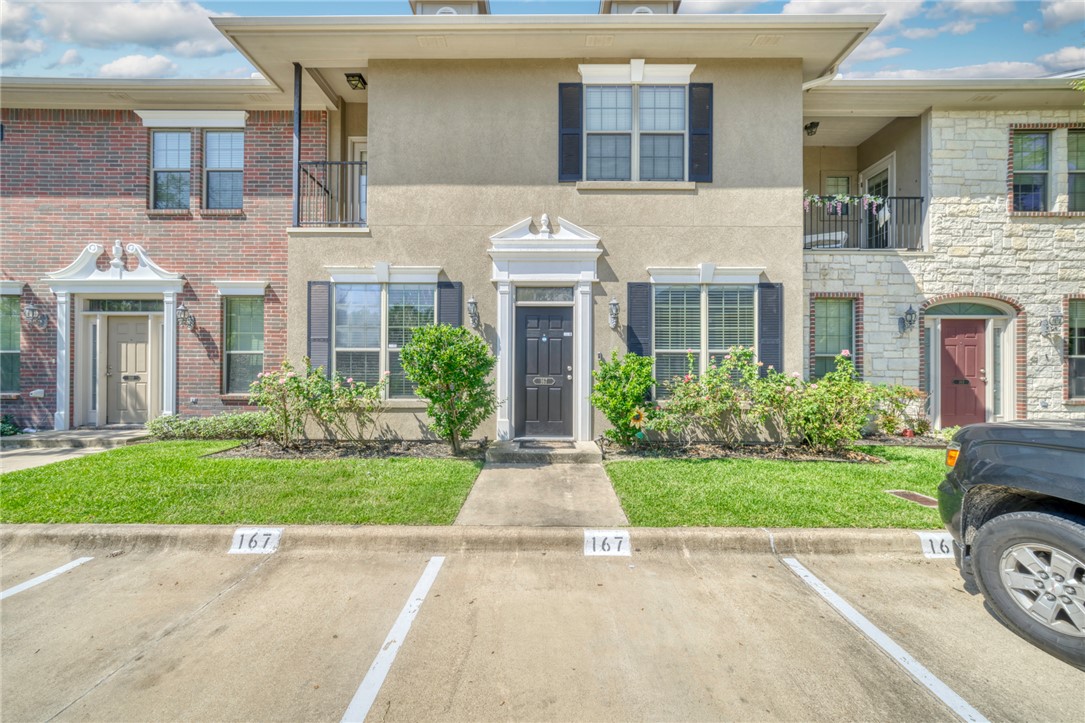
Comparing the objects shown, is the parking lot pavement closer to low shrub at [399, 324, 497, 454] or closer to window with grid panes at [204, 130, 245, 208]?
low shrub at [399, 324, 497, 454]

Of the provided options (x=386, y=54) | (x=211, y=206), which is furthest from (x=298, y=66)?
(x=211, y=206)

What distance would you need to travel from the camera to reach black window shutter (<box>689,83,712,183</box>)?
314 inches

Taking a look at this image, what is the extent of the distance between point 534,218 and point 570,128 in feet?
5.03

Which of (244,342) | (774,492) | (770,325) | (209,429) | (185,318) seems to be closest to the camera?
(774,492)

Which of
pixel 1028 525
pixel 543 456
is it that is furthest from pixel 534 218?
pixel 1028 525

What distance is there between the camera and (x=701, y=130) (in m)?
8.02

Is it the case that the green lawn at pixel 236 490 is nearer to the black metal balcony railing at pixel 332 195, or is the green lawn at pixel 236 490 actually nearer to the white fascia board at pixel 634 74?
the black metal balcony railing at pixel 332 195

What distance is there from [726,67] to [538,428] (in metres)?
6.49

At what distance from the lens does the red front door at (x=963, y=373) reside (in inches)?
361

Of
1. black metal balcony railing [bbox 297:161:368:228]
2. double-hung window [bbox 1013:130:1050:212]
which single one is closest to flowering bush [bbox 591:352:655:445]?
black metal balcony railing [bbox 297:161:368:228]

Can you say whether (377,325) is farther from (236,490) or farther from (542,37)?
(542,37)

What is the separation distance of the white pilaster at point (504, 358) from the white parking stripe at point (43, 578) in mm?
4924

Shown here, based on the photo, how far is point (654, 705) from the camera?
2.52 m

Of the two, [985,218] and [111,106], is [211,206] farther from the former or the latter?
[985,218]
